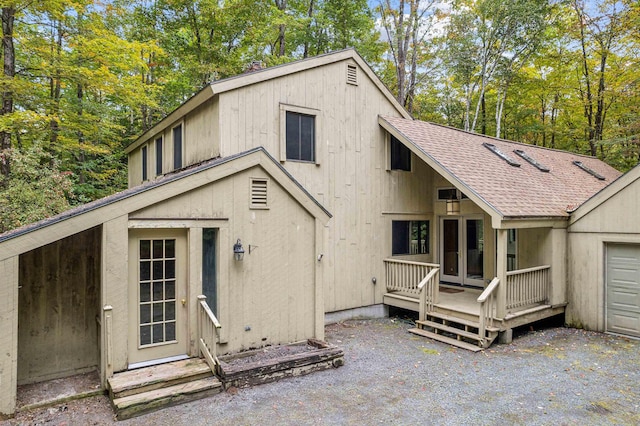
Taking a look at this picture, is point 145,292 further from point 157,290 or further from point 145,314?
Answer: point 145,314

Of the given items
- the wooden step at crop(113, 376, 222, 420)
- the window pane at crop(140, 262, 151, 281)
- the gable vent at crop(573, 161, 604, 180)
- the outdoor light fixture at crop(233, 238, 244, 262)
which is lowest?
the wooden step at crop(113, 376, 222, 420)

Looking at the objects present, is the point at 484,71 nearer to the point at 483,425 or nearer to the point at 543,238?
the point at 543,238

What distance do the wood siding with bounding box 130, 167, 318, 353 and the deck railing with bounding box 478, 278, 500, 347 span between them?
11.3 ft

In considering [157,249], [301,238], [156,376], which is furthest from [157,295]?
[301,238]

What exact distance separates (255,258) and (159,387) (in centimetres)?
236

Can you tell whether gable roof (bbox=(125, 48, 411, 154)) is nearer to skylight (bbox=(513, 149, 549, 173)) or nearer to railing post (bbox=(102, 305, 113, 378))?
skylight (bbox=(513, 149, 549, 173))

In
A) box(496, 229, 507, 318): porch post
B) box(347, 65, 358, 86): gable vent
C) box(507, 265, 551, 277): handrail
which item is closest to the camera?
box(496, 229, 507, 318): porch post

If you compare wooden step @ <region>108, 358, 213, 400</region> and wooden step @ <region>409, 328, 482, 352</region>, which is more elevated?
wooden step @ <region>108, 358, 213, 400</region>

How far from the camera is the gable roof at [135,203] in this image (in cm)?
461

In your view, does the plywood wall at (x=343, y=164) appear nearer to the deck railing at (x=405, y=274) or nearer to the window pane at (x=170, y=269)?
the deck railing at (x=405, y=274)

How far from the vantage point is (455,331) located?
314 inches

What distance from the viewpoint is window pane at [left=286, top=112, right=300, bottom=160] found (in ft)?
28.9

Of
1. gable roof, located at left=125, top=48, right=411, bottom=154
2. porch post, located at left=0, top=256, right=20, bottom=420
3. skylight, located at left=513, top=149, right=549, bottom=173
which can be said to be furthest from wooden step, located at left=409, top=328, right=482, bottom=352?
porch post, located at left=0, top=256, right=20, bottom=420

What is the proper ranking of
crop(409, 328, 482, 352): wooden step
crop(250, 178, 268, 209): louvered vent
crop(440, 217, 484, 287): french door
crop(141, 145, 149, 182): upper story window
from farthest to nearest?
crop(141, 145, 149, 182): upper story window
crop(440, 217, 484, 287): french door
crop(409, 328, 482, 352): wooden step
crop(250, 178, 268, 209): louvered vent
